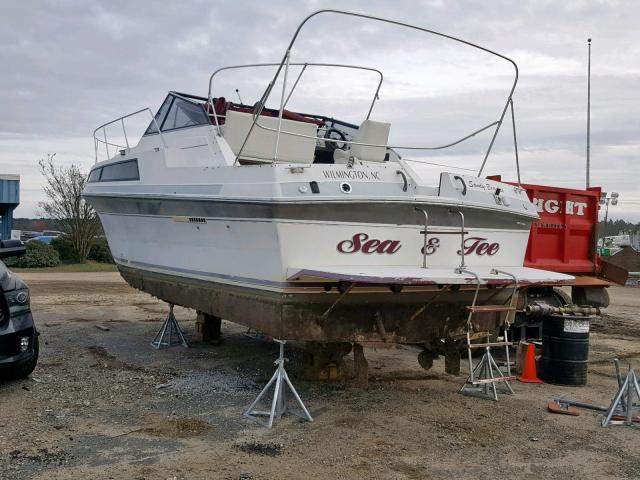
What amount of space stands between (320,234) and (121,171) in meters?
3.47

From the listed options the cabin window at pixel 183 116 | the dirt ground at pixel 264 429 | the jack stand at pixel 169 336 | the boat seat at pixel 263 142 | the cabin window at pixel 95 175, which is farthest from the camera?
the jack stand at pixel 169 336

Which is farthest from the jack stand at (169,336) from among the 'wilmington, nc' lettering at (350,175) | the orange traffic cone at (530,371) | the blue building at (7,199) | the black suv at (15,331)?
the blue building at (7,199)

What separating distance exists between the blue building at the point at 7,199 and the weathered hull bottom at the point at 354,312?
20482mm

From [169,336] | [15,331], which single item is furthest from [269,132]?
[169,336]

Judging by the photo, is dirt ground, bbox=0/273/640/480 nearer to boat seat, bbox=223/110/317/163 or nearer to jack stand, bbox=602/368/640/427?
jack stand, bbox=602/368/640/427

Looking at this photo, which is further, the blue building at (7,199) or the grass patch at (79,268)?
the blue building at (7,199)

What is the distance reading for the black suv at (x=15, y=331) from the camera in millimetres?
5692

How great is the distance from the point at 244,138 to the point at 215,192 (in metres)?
0.69

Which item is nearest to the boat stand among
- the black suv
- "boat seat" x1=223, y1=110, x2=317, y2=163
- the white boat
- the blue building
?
the white boat

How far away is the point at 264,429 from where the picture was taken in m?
5.07

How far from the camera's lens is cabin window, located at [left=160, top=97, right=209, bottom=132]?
6.70 metres

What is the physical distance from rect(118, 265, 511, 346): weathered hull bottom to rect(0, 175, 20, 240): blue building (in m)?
20.5

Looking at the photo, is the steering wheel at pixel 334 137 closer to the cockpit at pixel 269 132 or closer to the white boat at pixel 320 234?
the cockpit at pixel 269 132

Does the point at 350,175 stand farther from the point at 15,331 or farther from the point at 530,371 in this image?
the point at 530,371
